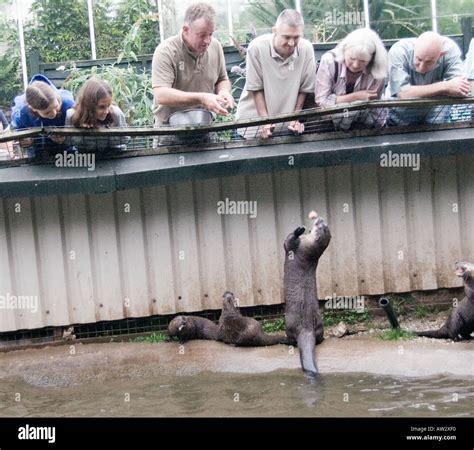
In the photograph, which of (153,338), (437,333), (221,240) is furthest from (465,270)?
(153,338)

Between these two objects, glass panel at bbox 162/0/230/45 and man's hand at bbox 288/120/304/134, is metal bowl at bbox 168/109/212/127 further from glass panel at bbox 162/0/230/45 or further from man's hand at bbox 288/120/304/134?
glass panel at bbox 162/0/230/45

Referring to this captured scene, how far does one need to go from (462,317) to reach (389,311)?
0.54m

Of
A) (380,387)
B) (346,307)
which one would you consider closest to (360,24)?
(346,307)

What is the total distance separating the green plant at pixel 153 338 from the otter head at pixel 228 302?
61 centimetres

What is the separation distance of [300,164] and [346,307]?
134cm

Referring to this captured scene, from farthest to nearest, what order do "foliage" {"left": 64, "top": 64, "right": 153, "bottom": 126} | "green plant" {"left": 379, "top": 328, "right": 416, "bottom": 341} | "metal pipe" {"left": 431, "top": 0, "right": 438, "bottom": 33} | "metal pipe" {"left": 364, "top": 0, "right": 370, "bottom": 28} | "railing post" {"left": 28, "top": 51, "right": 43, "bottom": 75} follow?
"metal pipe" {"left": 431, "top": 0, "right": 438, "bottom": 33} < "metal pipe" {"left": 364, "top": 0, "right": 370, "bottom": 28} < "railing post" {"left": 28, "top": 51, "right": 43, "bottom": 75} < "foliage" {"left": 64, "top": 64, "right": 153, "bottom": 126} < "green plant" {"left": 379, "top": 328, "right": 416, "bottom": 341}

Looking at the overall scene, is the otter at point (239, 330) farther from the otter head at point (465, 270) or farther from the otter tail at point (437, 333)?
the otter head at point (465, 270)

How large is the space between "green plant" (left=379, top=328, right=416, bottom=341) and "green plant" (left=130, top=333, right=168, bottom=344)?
5.67ft

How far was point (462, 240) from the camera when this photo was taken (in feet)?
23.7

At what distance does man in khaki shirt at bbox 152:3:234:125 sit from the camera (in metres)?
6.40

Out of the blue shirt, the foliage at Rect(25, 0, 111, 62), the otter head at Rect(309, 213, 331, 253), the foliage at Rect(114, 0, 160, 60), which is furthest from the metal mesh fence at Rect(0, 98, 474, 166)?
the foliage at Rect(25, 0, 111, 62)

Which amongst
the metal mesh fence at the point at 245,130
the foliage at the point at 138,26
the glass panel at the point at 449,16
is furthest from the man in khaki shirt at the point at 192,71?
the glass panel at the point at 449,16

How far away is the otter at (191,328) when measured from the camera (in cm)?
671

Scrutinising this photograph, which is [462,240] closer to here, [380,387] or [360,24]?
[380,387]
